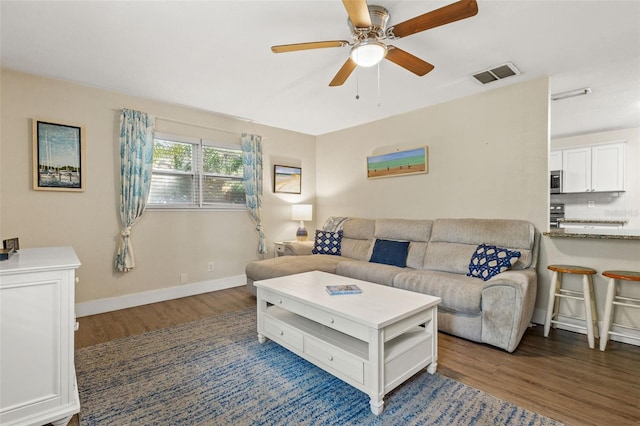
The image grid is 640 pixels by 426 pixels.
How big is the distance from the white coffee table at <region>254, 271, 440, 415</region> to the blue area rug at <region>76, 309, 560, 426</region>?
11 cm

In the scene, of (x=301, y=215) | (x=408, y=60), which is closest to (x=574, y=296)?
(x=408, y=60)

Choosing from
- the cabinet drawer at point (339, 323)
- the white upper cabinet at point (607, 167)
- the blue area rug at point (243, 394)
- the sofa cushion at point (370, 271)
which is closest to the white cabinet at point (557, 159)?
the white upper cabinet at point (607, 167)

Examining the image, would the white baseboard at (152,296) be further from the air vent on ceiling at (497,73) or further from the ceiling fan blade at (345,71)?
the air vent on ceiling at (497,73)

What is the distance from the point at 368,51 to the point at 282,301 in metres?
1.87

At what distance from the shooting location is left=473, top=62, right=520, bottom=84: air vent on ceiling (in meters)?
2.71

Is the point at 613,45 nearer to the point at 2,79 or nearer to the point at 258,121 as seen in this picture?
the point at 258,121

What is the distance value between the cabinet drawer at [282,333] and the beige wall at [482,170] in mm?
2426

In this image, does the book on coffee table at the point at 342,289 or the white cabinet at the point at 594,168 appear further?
the white cabinet at the point at 594,168

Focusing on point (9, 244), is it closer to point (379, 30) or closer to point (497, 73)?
point (379, 30)

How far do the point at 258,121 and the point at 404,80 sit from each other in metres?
2.27

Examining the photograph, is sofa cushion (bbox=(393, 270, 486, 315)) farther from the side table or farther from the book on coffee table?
the side table

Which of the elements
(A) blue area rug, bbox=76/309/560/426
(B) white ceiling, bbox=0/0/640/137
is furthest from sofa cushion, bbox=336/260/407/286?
(B) white ceiling, bbox=0/0/640/137

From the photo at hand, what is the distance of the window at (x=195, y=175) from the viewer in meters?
3.75

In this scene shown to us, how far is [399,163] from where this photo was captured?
4.14m
